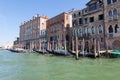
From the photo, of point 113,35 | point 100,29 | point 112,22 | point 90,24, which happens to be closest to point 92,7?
point 90,24

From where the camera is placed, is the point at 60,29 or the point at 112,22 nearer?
the point at 112,22

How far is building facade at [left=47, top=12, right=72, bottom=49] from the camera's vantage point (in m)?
36.2

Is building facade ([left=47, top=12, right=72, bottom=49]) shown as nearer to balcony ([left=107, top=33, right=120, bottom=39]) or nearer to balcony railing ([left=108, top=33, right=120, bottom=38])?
balcony ([left=107, top=33, right=120, bottom=39])

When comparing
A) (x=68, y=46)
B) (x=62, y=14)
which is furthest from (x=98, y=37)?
(x=62, y=14)

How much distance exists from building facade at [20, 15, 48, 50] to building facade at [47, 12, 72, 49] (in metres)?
4.18

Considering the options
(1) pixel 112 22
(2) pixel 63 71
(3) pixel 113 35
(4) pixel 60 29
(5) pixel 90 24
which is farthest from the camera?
(4) pixel 60 29

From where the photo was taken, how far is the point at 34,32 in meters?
50.1

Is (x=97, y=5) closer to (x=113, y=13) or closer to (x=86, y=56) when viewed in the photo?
(x=113, y=13)

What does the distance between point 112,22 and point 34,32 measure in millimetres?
→ 29307

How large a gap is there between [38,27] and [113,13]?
1053 inches

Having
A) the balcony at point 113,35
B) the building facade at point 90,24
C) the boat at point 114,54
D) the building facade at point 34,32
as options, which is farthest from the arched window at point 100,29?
the building facade at point 34,32

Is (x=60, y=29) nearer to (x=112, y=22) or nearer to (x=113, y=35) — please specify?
(x=112, y=22)

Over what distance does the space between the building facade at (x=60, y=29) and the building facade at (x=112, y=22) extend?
11343 mm

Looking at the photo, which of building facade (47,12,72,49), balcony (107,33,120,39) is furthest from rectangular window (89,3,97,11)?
building facade (47,12,72,49)
